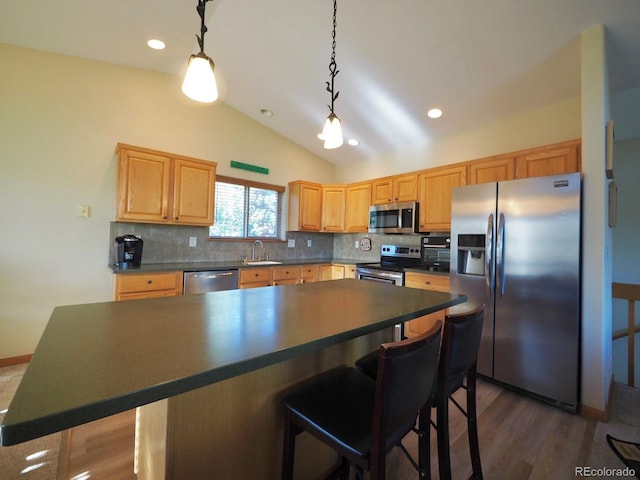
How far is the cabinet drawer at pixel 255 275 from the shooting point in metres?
3.51

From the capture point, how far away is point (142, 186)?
121 inches

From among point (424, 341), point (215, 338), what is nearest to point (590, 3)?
point (424, 341)

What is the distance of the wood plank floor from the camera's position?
159 cm

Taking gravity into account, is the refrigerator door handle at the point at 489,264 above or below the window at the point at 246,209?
below

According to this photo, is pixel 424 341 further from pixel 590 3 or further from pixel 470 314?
pixel 590 3

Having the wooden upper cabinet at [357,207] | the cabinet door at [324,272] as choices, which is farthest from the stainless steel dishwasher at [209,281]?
the wooden upper cabinet at [357,207]

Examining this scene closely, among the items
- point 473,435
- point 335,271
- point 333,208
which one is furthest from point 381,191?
point 473,435

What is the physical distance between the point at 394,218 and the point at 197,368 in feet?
11.6

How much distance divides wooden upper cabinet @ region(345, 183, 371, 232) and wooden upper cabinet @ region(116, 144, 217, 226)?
2098 millimetres

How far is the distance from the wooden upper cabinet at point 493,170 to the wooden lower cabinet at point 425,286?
3.82 feet

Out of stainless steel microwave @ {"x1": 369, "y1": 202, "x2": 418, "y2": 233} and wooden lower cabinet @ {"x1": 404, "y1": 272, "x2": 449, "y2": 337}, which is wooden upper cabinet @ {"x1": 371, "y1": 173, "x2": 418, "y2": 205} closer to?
stainless steel microwave @ {"x1": 369, "y1": 202, "x2": 418, "y2": 233}

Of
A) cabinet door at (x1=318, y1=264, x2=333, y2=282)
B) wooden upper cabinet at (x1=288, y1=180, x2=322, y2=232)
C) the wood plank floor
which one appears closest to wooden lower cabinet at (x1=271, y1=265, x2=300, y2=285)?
cabinet door at (x1=318, y1=264, x2=333, y2=282)

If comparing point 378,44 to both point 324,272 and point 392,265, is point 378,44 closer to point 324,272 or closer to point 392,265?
point 392,265
